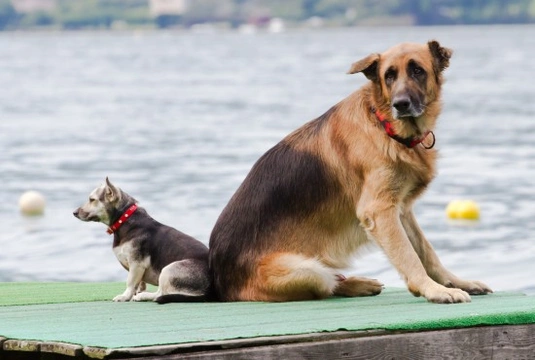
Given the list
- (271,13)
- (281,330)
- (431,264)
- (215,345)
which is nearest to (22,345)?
(215,345)

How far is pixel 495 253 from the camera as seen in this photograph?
53.8 ft

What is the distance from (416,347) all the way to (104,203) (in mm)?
2762

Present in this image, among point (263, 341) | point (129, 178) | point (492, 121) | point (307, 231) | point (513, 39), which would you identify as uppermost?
point (513, 39)

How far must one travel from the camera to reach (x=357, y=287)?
7.86 m

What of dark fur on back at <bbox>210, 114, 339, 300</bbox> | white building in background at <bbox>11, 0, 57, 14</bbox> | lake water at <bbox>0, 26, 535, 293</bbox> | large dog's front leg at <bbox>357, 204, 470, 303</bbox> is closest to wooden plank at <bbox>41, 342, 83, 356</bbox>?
dark fur on back at <bbox>210, 114, 339, 300</bbox>

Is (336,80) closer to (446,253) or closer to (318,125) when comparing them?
(446,253)

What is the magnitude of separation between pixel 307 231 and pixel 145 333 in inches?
63.9

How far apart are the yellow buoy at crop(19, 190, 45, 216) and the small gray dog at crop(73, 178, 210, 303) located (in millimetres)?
12959

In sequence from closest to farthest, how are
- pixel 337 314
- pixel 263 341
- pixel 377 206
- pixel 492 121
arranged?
pixel 263 341 < pixel 337 314 < pixel 377 206 < pixel 492 121

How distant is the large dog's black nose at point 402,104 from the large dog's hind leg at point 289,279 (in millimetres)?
1032

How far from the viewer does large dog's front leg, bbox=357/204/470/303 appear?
735 cm

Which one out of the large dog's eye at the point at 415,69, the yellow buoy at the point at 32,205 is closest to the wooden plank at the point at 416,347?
the large dog's eye at the point at 415,69

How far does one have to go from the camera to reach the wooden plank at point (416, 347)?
19.9 feet

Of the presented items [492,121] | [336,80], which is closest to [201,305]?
[492,121]
